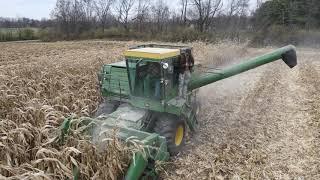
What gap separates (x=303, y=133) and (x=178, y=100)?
2.91 m

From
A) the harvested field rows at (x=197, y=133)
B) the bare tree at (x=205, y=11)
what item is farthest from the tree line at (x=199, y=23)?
the harvested field rows at (x=197, y=133)

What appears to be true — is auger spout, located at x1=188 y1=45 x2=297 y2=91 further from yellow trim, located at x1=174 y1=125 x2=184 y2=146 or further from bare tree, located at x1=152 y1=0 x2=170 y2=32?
bare tree, located at x1=152 y1=0 x2=170 y2=32

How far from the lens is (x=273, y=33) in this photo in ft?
95.5

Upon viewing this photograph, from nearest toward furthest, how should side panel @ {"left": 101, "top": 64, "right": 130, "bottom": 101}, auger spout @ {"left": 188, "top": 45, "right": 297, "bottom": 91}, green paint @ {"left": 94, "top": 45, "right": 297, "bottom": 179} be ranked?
green paint @ {"left": 94, "top": 45, "right": 297, "bottom": 179} < side panel @ {"left": 101, "top": 64, "right": 130, "bottom": 101} < auger spout @ {"left": 188, "top": 45, "right": 297, "bottom": 91}

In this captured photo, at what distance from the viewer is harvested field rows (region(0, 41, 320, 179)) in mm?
3885

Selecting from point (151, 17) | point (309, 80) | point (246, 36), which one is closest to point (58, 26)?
point (151, 17)

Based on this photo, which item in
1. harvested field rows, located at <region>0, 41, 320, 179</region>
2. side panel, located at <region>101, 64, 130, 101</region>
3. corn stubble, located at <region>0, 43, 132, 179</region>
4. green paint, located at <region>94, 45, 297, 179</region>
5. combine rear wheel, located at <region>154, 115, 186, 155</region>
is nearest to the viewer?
corn stubble, located at <region>0, 43, 132, 179</region>

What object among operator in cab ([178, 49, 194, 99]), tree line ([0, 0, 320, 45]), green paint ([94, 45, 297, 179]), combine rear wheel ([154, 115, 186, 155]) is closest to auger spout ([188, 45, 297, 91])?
green paint ([94, 45, 297, 179])

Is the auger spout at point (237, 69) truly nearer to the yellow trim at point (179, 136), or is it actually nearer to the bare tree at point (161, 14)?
the yellow trim at point (179, 136)

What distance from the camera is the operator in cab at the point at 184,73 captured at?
5.81m

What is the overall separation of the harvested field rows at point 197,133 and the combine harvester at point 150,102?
1.12ft

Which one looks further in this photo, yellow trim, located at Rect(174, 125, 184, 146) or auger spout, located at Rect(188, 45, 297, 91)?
auger spout, located at Rect(188, 45, 297, 91)

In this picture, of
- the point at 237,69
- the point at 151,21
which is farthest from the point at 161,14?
the point at 237,69

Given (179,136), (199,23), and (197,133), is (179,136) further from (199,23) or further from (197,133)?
(199,23)
